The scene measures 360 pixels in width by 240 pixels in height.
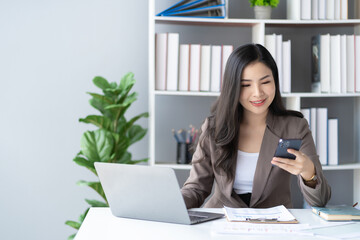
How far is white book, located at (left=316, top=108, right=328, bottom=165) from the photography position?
9.89 feet

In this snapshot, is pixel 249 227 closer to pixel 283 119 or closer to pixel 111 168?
pixel 111 168

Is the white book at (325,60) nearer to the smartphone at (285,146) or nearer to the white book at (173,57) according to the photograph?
the white book at (173,57)

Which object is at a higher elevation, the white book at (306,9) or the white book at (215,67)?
the white book at (306,9)

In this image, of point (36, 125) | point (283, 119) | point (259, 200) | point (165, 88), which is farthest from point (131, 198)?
point (36, 125)

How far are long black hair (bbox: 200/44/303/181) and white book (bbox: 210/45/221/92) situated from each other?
2.59 feet

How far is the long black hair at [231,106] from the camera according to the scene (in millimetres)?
2086

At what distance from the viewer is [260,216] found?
64.4 inches

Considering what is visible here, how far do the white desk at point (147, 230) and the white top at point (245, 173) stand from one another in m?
0.43

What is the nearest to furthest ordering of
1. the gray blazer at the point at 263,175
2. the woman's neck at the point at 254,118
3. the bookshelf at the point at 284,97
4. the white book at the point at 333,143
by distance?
the gray blazer at the point at 263,175 < the woman's neck at the point at 254,118 < the white book at the point at 333,143 < the bookshelf at the point at 284,97

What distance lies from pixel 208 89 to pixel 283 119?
2.78 feet

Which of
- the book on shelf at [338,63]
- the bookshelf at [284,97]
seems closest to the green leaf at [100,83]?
the bookshelf at [284,97]

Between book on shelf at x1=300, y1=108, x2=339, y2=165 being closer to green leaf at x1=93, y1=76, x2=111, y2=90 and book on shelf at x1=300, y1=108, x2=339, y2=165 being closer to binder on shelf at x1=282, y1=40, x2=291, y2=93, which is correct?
binder on shelf at x1=282, y1=40, x2=291, y2=93

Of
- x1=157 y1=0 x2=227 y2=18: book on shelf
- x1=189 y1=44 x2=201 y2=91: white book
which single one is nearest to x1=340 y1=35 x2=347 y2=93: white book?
x1=157 y1=0 x2=227 y2=18: book on shelf

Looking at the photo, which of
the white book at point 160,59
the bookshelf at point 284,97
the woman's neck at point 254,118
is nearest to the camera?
the woman's neck at point 254,118
